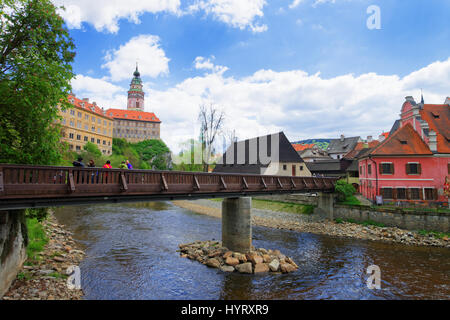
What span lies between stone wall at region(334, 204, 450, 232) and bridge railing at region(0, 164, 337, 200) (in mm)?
13433

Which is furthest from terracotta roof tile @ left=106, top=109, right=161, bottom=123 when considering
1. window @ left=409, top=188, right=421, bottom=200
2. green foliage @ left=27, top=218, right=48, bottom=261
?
window @ left=409, top=188, right=421, bottom=200

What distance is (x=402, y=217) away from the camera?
72.6 feet

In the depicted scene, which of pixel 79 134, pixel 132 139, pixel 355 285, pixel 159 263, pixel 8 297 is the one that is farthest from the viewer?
pixel 132 139

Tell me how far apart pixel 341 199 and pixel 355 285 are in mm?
16476

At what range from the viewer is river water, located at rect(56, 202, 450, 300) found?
35.8 ft

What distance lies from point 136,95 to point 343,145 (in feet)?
261

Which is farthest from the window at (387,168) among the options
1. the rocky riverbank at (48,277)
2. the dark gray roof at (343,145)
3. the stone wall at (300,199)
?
the dark gray roof at (343,145)

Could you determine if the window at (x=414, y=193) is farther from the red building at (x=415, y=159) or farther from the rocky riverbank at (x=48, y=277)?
the rocky riverbank at (x=48, y=277)

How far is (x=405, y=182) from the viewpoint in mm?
Result: 24500

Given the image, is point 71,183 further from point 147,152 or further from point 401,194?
point 147,152

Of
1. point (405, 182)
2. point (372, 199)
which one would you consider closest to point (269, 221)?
point (372, 199)

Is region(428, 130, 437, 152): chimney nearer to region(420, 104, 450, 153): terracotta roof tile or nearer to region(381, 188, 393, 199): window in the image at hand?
region(420, 104, 450, 153): terracotta roof tile
